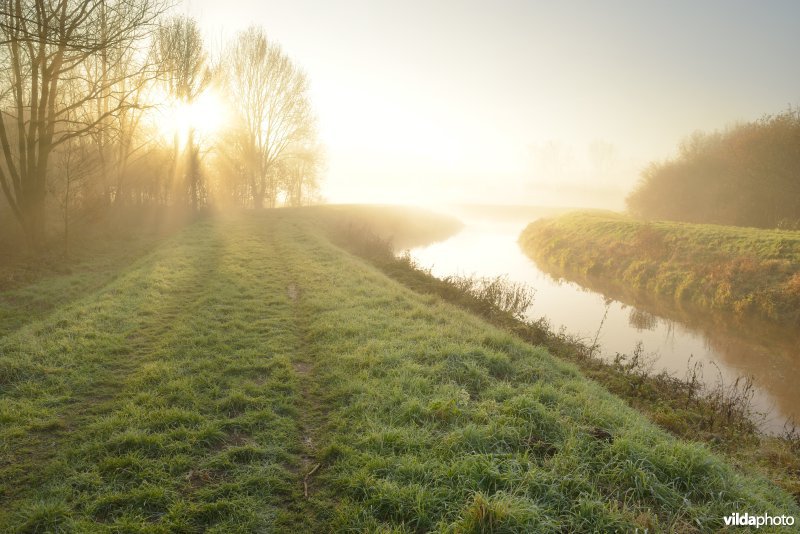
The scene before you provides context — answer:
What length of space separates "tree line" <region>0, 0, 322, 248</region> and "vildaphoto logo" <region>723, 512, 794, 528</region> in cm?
1418

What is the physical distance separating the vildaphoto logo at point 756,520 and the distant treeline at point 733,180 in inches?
1165

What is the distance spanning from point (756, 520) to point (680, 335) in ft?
41.3

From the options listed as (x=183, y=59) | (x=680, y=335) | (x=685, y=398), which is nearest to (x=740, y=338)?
(x=680, y=335)

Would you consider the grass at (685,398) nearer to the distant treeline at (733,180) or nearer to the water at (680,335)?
the water at (680,335)

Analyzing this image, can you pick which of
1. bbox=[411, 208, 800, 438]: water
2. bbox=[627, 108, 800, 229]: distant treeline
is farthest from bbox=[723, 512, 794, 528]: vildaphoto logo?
bbox=[627, 108, 800, 229]: distant treeline

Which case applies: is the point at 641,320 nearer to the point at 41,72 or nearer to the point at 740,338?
the point at 740,338

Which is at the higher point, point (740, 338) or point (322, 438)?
point (322, 438)

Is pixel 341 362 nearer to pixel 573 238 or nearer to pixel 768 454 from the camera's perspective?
pixel 768 454

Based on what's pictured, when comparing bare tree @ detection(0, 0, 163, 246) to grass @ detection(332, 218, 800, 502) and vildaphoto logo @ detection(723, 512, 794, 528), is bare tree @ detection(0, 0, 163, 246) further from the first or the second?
vildaphoto logo @ detection(723, 512, 794, 528)

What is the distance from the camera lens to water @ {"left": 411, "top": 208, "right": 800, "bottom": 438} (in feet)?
36.9

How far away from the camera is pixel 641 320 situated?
1672 centimetres

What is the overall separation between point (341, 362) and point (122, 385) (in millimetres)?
3820

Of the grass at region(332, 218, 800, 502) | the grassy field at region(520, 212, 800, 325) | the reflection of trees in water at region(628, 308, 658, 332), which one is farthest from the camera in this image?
the grassy field at region(520, 212, 800, 325)

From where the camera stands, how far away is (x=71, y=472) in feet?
15.7
